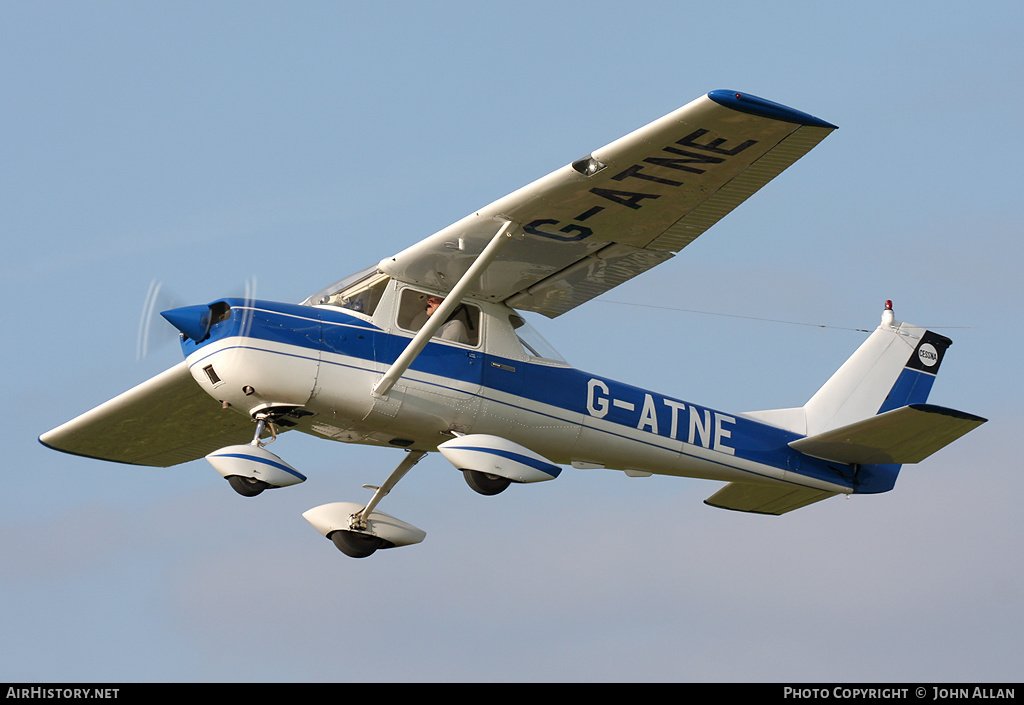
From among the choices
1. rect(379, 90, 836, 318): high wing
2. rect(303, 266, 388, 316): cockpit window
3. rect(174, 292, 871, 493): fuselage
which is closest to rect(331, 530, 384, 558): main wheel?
rect(174, 292, 871, 493): fuselage

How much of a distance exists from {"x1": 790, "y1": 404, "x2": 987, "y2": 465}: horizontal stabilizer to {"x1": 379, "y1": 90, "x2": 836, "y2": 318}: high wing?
287 cm

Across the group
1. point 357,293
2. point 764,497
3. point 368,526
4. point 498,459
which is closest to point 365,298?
point 357,293

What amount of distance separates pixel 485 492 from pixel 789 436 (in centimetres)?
415

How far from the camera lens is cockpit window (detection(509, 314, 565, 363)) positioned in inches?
550

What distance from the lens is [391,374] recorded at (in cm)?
1289

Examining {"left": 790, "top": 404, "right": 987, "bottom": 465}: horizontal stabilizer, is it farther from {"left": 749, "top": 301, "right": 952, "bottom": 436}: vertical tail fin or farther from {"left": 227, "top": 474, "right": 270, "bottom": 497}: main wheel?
{"left": 227, "top": 474, "right": 270, "bottom": 497}: main wheel

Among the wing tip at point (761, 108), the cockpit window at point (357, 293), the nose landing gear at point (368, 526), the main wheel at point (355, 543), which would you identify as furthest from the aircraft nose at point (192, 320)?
the wing tip at point (761, 108)

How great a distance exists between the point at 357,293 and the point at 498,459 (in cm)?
207

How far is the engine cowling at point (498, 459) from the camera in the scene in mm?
12781

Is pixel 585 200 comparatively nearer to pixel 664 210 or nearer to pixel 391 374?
pixel 664 210

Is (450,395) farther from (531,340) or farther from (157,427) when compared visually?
(157,427)

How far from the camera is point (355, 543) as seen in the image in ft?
47.3

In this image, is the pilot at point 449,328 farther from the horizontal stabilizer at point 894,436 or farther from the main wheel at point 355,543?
the horizontal stabilizer at point 894,436
